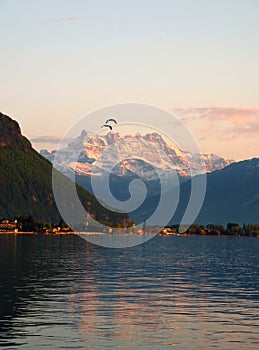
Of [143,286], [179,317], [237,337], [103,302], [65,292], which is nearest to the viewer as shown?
[237,337]

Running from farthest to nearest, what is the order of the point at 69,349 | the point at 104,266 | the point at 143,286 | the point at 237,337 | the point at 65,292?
the point at 104,266 < the point at 143,286 < the point at 65,292 < the point at 237,337 < the point at 69,349

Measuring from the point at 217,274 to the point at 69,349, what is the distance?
96046 mm

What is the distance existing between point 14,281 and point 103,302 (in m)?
31.7

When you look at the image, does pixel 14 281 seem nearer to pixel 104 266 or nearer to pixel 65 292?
pixel 65 292

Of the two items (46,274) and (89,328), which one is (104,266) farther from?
(89,328)

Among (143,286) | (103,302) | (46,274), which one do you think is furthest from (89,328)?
(46,274)

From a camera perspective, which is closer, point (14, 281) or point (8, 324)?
point (8, 324)

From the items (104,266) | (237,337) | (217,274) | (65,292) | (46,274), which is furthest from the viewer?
(104,266)

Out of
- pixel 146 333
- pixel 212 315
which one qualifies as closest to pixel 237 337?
pixel 146 333

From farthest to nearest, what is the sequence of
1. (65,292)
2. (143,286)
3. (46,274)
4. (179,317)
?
(46,274) → (143,286) → (65,292) → (179,317)

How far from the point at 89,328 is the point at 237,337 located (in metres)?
14.6

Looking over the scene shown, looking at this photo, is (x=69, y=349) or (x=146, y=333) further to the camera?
(x=146, y=333)

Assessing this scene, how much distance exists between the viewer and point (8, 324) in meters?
83.8

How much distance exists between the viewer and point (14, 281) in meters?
132
